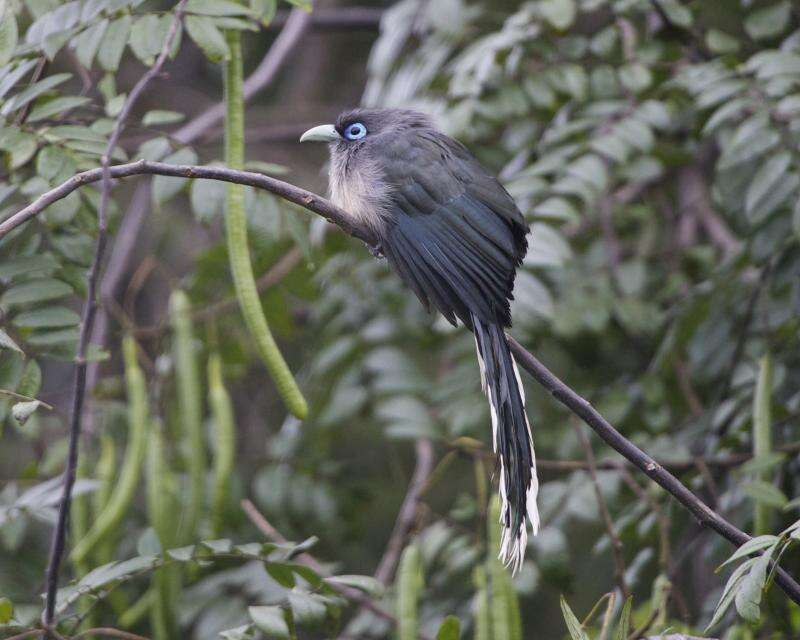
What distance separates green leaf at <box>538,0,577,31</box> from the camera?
3.47 metres

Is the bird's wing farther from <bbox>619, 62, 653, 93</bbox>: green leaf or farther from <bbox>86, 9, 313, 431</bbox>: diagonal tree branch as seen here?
<bbox>86, 9, 313, 431</bbox>: diagonal tree branch

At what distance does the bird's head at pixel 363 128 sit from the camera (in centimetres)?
332

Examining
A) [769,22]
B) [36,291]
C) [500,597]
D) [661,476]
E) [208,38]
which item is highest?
[208,38]

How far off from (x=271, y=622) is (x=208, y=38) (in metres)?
1.38

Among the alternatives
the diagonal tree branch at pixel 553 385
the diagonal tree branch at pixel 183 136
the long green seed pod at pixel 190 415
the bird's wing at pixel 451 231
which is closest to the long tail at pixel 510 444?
the bird's wing at pixel 451 231

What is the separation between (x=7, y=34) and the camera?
2.45 metres

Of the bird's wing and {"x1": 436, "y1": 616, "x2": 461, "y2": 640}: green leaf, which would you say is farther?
the bird's wing

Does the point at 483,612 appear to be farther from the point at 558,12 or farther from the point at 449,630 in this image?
the point at 558,12

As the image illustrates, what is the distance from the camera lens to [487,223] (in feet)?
9.39

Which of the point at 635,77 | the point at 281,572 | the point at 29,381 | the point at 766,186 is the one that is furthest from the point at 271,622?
the point at 635,77

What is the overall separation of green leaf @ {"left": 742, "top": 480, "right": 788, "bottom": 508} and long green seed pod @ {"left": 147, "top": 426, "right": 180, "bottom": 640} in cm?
165

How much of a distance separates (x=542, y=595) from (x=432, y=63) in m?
2.55

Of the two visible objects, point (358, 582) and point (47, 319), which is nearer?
point (358, 582)

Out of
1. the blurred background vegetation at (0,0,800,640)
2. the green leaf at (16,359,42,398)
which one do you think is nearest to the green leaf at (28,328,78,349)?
the blurred background vegetation at (0,0,800,640)
